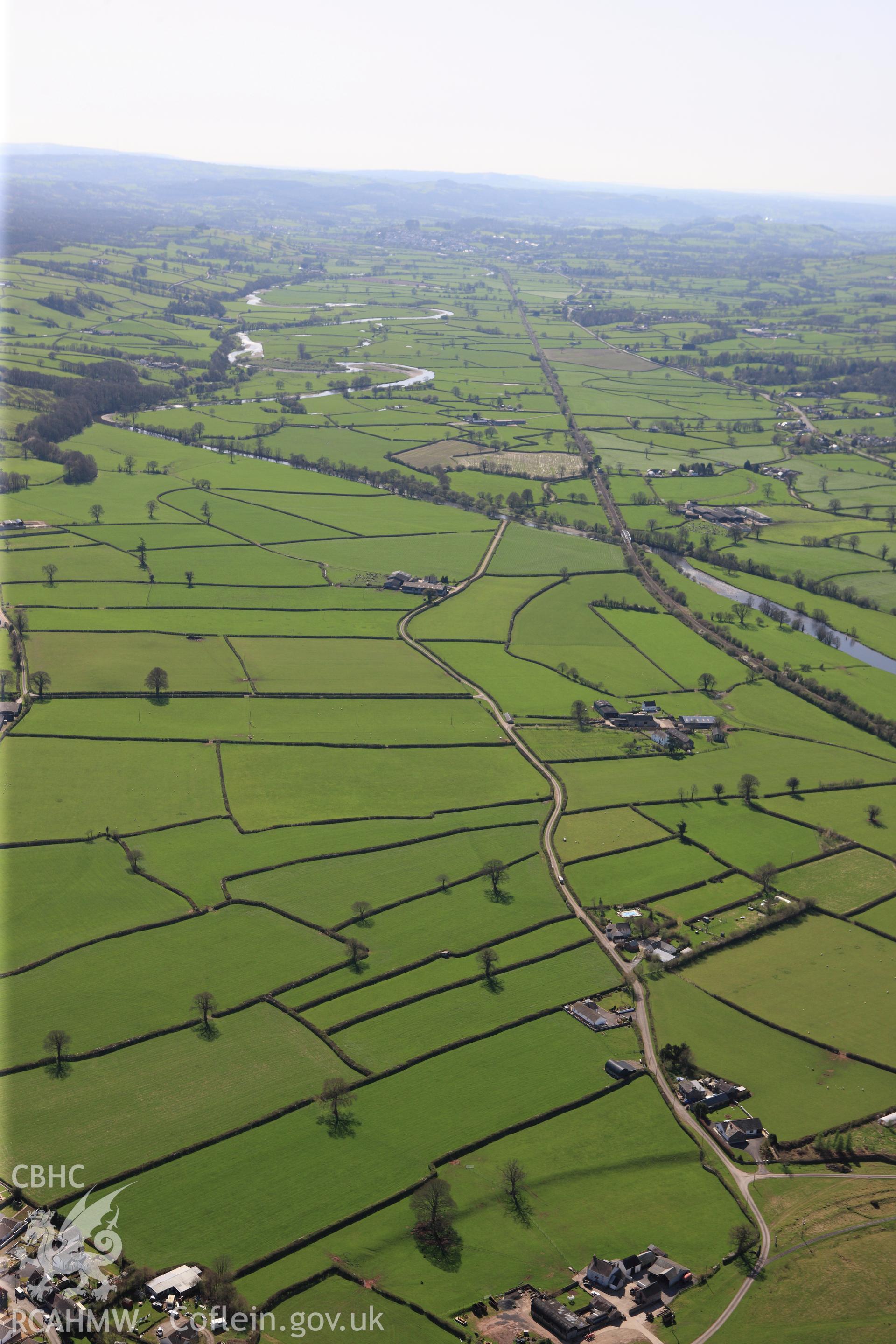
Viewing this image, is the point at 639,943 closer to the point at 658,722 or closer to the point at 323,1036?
the point at 323,1036

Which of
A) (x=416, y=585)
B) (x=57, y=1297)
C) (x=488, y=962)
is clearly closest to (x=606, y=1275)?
(x=488, y=962)

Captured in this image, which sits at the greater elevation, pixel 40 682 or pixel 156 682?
pixel 40 682

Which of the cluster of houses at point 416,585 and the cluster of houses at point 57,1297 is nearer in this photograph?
the cluster of houses at point 57,1297

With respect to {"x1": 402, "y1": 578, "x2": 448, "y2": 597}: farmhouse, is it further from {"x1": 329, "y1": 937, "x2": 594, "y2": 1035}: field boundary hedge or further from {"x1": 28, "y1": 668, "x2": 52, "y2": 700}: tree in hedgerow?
{"x1": 329, "y1": 937, "x2": 594, "y2": 1035}: field boundary hedge

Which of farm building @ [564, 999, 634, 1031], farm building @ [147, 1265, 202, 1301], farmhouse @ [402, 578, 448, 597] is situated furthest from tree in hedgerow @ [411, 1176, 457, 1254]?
farmhouse @ [402, 578, 448, 597]

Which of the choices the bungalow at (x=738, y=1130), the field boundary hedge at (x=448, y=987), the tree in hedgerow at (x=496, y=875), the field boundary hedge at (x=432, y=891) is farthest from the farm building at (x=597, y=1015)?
the field boundary hedge at (x=432, y=891)

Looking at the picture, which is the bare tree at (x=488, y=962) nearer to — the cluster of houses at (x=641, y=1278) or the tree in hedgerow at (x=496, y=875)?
the tree in hedgerow at (x=496, y=875)
